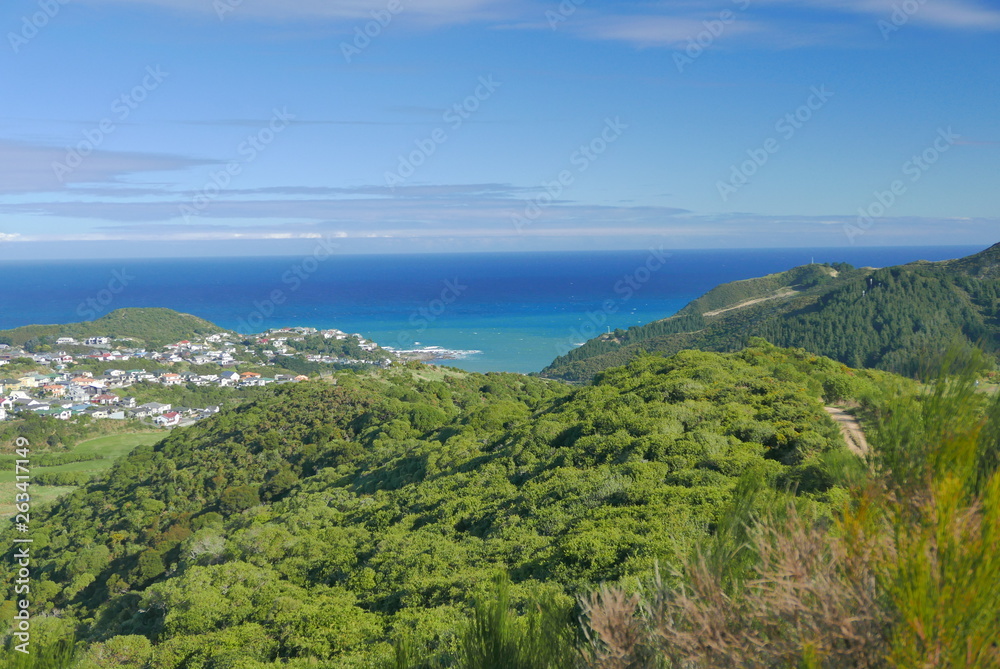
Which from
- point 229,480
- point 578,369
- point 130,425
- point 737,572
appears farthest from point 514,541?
point 578,369

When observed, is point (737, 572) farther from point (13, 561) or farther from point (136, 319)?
point (136, 319)

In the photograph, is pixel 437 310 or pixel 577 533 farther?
pixel 437 310

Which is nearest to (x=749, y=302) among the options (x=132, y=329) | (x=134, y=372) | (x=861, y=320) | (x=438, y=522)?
(x=861, y=320)

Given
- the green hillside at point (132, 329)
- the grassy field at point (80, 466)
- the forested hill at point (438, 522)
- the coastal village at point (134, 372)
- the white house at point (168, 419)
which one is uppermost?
the green hillside at point (132, 329)

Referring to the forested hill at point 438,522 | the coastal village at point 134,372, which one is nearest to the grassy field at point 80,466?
the coastal village at point 134,372

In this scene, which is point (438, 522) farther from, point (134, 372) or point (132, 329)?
point (132, 329)

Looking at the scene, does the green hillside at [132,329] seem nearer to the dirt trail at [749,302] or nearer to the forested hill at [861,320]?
the forested hill at [861,320]
